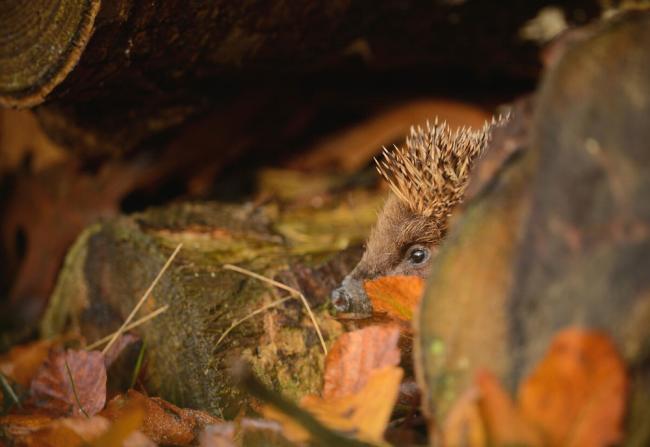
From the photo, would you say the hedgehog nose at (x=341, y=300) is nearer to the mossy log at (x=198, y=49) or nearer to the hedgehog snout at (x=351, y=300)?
the hedgehog snout at (x=351, y=300)

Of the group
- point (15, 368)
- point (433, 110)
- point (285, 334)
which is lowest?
point (15, 368)

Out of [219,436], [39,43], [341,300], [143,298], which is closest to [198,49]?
[39,43]

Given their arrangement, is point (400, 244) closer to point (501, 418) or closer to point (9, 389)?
point (501, 418)

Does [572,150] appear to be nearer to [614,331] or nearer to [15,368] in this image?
[614,331]

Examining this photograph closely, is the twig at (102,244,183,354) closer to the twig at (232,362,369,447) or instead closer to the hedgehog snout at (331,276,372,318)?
the hedgehog snout at (331,276,372,318)

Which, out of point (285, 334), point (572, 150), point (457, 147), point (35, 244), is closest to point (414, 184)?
point (457, 147)

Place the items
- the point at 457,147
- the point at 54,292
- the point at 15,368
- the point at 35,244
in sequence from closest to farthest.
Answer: the point at 457,147 < the point at 15,368 < the point at 54,292 < the point at 35,244
